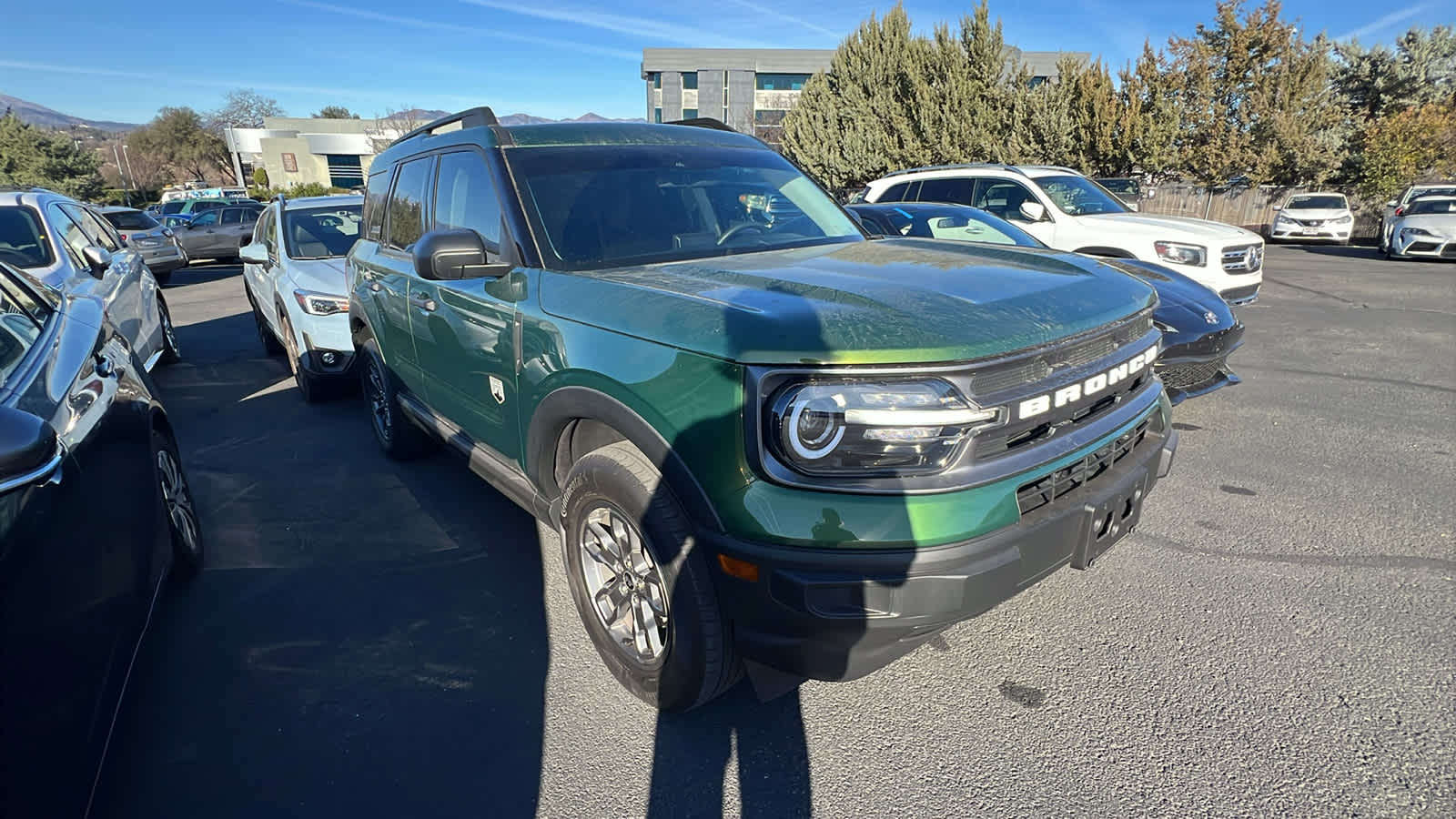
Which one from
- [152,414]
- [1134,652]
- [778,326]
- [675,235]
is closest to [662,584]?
[778,326]

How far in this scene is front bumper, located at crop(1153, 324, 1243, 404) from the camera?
15.7 feet

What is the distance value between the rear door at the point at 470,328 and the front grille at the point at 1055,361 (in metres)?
1.72

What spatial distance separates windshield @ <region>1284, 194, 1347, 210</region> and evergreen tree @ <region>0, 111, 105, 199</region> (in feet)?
150

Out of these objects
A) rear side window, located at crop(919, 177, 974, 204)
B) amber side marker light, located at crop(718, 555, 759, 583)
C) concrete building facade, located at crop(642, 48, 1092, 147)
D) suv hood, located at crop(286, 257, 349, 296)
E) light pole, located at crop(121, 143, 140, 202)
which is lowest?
amber side marker light, located at crop(718, 555, 759, 583)

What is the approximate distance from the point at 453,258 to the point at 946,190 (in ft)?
27.0

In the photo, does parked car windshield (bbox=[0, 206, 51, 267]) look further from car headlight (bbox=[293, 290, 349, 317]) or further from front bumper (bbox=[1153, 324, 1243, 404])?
front bumper (bbox=[1153, 324, 1243, 404])

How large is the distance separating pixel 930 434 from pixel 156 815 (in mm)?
2451

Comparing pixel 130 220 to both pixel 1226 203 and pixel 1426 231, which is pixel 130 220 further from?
pixel 1226 203

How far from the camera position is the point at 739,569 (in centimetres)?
202

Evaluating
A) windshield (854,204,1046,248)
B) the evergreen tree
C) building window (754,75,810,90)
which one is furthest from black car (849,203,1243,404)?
building window (754,75,810,90)

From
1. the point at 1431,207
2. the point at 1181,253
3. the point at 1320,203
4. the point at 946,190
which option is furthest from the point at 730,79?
the point at 1181,253

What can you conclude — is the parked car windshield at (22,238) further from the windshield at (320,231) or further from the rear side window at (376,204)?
the rear side window at (376,204)

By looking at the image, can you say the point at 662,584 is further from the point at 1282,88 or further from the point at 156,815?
the point at 1282,88

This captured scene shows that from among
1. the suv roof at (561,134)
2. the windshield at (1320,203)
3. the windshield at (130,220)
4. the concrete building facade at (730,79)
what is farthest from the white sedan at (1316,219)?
the concrete building facade at (730,79)
